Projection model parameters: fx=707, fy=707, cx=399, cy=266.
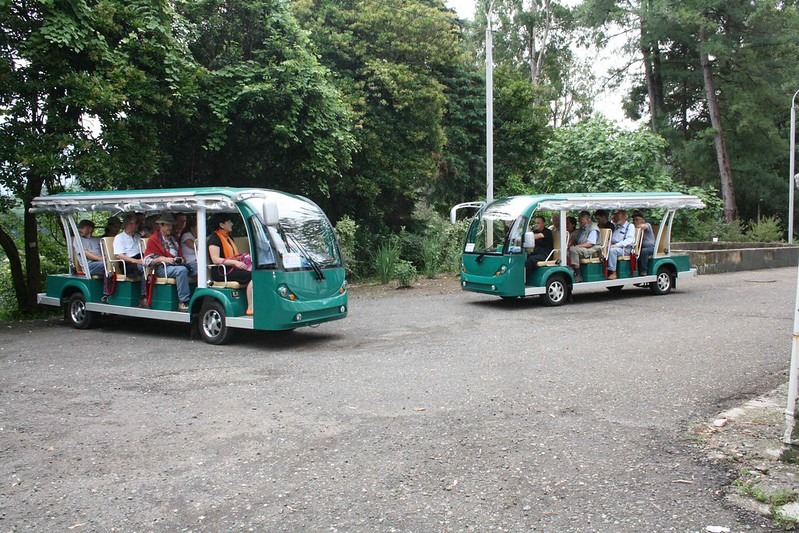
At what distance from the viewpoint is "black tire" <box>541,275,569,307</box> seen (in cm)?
1439

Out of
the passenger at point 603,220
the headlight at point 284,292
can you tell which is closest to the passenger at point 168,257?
the headlight at point 284,292

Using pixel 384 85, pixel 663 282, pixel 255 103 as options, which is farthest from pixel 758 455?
pixel 384 85

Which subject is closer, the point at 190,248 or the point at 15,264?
the point at 190,248

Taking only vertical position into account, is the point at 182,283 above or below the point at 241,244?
below

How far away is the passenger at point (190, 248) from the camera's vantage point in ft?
37.9

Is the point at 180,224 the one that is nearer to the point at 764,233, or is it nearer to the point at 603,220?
the point at 603,220

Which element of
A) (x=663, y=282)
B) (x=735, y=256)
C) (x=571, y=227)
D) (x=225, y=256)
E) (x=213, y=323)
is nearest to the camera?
(x=213, y=323)

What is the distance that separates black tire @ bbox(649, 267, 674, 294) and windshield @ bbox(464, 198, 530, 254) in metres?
4.15

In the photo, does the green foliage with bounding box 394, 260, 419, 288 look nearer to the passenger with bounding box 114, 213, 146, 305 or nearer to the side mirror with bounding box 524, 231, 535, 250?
the side mirror with bounding box 524, 231, 535, 250

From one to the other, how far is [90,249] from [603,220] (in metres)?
10.6

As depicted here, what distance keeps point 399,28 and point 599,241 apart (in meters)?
13.1

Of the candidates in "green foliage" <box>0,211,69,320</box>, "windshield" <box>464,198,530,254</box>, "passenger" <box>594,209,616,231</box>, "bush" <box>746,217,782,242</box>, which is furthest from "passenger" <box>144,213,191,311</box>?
"bush" <box>746,217,782,242</box>

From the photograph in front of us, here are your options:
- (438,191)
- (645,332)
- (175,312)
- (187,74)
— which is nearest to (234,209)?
(175,312)

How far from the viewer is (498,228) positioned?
48.7 ft
